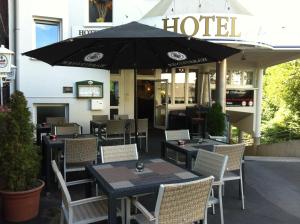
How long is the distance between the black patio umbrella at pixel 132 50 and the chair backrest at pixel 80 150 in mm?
778

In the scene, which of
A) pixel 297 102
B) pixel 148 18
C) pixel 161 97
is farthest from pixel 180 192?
pixel 297 102

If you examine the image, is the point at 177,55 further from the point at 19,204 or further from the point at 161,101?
the point at 161,101

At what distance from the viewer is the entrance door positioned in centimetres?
1253

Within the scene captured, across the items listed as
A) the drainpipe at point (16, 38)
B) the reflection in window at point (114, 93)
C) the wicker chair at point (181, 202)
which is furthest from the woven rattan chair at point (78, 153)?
the reflection in window at point (114, 93)

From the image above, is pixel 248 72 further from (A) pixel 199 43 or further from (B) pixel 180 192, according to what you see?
(B) pixel 180 192

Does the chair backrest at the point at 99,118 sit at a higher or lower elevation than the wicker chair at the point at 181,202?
higher

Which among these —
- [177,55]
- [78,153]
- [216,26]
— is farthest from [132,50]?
[216,26]

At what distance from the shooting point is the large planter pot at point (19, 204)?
158 inches

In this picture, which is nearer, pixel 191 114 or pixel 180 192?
pixel 180 192

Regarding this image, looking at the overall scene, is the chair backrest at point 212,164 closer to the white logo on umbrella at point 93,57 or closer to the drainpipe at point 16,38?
the white logo on umbrella at point 93,57

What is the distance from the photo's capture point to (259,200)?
16.4ft

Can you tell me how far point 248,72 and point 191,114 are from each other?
4.49 m

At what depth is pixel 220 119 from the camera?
28.3 feet

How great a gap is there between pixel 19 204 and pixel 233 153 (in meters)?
2.74
